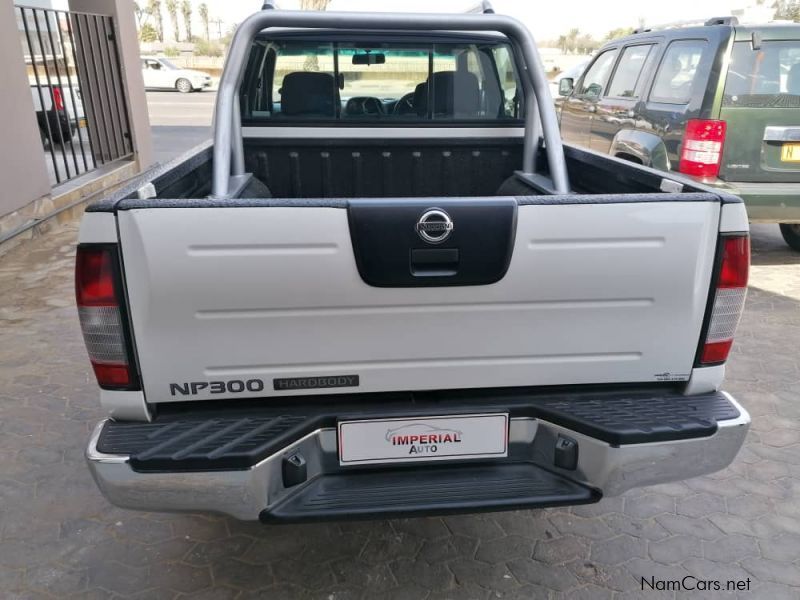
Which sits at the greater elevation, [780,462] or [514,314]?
[514,314]

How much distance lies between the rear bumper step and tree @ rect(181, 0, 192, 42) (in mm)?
79845

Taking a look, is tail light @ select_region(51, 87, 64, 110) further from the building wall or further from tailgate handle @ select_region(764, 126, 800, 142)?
tailgate handle @ select_region(764, 126, 800, 142)

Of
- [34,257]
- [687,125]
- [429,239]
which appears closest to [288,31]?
[429,239]

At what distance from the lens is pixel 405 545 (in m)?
2.56

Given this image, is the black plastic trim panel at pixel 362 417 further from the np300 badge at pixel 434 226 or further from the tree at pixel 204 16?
the tree at pixel 204 16

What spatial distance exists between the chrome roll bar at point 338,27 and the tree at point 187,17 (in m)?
78.4

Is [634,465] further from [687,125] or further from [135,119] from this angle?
[135,119]

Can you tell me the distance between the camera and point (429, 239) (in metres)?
1.91

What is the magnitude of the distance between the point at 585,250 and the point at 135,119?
929 centimetres

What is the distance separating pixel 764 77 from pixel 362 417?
487 centimetres

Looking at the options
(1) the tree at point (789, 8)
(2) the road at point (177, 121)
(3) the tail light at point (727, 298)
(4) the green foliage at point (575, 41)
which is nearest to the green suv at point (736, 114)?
(3) the tail light at point (727, 298)

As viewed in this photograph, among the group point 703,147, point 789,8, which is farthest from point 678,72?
point 789,8

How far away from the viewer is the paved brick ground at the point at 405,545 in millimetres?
2355

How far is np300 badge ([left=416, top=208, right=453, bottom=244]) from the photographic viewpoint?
1896 mm
